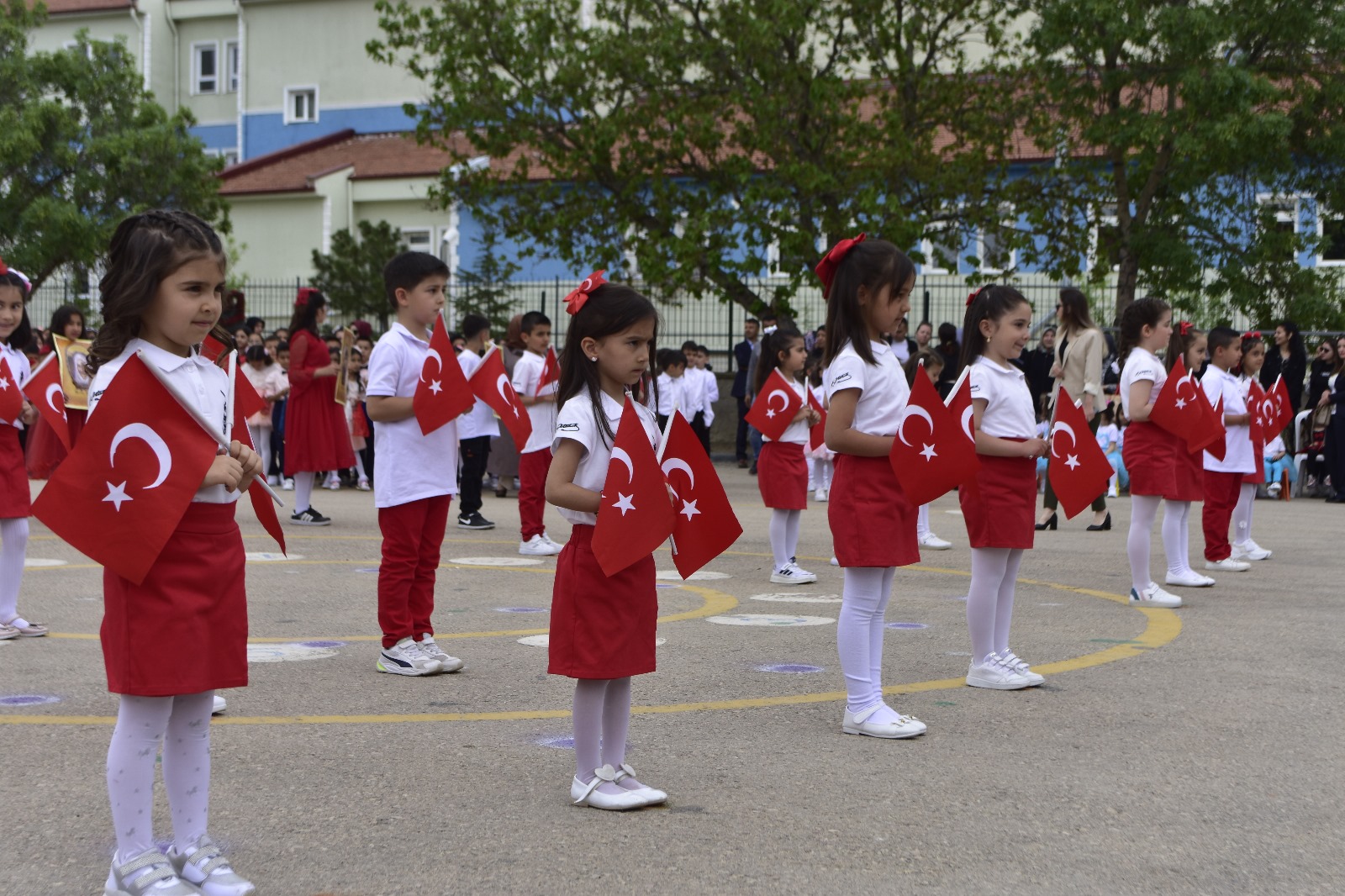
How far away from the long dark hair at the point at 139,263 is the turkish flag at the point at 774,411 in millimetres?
6945

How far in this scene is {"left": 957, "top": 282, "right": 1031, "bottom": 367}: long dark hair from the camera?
649 cm

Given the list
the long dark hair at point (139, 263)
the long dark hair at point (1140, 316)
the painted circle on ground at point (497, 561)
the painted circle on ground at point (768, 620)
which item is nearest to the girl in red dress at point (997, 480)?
the painted circle on ground at point (768, 620)

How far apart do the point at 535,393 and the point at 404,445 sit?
5.36 m

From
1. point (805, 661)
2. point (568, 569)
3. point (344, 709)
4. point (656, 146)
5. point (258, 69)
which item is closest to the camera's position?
point (568, 569)

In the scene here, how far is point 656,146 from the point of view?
75.2 feet

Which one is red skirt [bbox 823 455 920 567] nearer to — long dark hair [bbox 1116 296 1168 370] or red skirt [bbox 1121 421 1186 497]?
long dark hair [bbox 1116 296 1168 370]

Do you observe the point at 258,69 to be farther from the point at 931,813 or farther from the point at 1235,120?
the point at 931,813

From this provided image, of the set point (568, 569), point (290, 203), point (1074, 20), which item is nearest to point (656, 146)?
point (1074, 20)

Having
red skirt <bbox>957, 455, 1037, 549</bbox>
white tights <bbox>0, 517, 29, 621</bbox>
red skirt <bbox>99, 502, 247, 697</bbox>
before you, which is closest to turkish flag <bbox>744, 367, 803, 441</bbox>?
red skirt <bbox>957, 455, 1037, 549</bbox>

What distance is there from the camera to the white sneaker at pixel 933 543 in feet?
40.4

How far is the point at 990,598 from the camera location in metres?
6.50

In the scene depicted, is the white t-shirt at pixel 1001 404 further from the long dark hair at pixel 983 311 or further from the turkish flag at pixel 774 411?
the turkish flag at pixel 774 411

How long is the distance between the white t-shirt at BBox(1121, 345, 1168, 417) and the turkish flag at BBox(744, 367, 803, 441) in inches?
89.9

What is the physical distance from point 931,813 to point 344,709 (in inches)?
95.5
